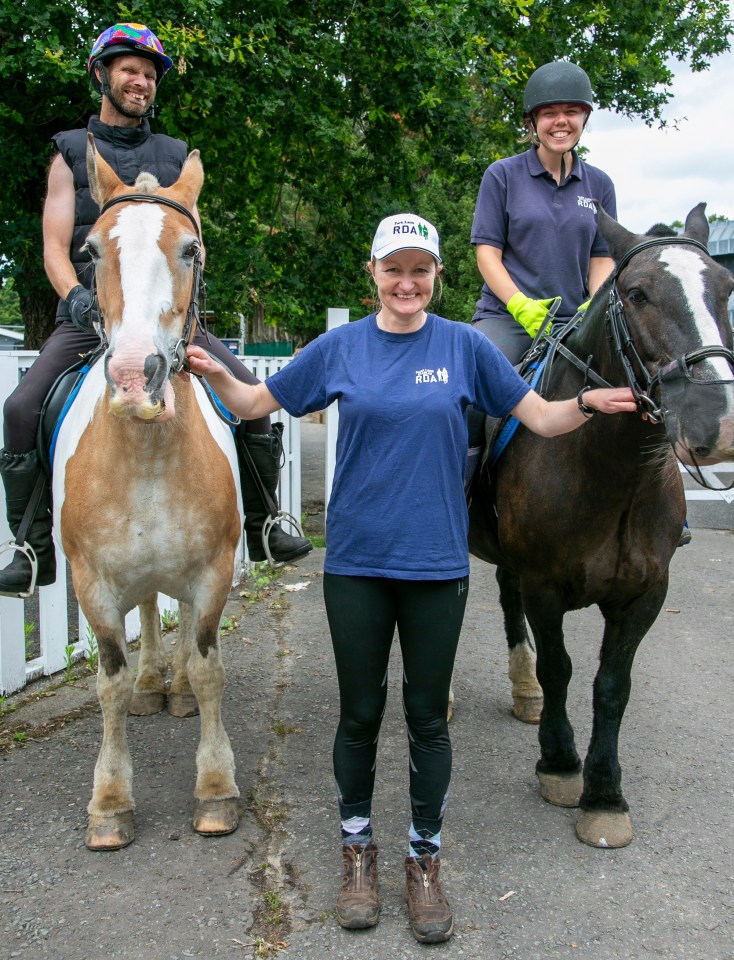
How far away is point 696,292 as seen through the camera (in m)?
2.68

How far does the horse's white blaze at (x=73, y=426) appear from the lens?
3.51 m

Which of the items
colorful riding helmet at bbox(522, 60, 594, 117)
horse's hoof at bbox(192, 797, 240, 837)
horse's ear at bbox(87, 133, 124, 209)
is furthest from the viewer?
colorful riding helmet at bbox(522, 60, 594, 117)

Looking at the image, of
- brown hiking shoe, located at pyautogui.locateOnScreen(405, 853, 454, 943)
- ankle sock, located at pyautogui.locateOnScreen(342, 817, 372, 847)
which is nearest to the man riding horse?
ankle sock, located at pyautogui.locateOnScreen(342, 817, 372, 847)

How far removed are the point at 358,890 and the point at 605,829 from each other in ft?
3.76

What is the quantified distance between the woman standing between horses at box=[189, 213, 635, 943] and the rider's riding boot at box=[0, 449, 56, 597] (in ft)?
4.71

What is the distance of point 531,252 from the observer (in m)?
4.20

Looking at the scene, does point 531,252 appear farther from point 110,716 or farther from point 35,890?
point 35,890

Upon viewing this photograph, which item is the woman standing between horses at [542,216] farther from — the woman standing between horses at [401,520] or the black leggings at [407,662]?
the black leggings at [407,662]

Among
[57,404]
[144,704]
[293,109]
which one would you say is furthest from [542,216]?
[293,109]

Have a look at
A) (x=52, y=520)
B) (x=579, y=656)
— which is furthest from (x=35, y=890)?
(x=579, y=656)

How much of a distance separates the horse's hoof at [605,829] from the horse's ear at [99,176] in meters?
3.25

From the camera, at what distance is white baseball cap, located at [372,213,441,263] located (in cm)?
279

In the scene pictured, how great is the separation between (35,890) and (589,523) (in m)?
2.57

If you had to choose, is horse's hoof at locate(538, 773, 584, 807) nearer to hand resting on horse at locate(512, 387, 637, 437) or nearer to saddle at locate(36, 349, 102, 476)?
hand resting on horse at locate(512, 387, 637, 437)
